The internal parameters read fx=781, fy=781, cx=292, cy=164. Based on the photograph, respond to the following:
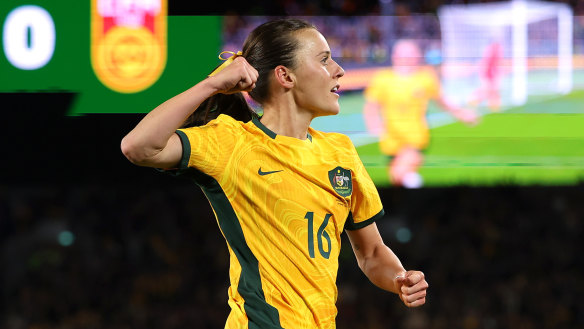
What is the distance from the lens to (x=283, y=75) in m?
2.26

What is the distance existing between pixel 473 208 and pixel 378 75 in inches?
123

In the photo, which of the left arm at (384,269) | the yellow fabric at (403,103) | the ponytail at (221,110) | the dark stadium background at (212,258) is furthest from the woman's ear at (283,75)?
the dark stadium background at (212,258)

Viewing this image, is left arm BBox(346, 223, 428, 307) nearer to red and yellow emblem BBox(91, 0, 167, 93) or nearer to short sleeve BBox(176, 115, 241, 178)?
short sleeve BBox(176, 115, 241, 178)

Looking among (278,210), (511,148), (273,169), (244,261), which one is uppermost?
(273,169)

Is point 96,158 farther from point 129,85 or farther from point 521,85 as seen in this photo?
point 521,85

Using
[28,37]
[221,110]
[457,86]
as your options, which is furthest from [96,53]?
[221,110]

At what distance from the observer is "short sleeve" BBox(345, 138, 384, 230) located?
2357 mm

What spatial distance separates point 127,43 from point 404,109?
2.02 meters

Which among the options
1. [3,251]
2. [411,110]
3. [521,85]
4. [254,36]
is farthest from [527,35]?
[3,251]

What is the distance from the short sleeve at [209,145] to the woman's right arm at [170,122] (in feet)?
0.08

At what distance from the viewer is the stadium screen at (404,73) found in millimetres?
5469

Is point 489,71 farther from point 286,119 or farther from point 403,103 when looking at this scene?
point 286,119

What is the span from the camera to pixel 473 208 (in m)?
8.26

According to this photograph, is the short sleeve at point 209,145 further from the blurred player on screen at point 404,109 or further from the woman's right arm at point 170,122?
the blurred player on screen at point 404,109
